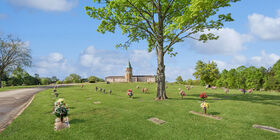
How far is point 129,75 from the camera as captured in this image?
72562 millimetres

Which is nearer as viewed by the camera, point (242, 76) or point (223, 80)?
point (242, 76)

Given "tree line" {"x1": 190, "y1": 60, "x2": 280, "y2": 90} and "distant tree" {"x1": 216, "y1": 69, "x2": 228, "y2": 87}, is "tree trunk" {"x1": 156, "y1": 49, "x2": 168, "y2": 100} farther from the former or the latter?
"distant tree" {"x1": 216, "y1": 69, "x2": 228, "y2": 87}

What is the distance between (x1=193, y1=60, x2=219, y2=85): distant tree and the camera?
156 ft

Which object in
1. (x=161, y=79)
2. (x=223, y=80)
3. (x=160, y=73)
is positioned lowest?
(x=223, y=80)

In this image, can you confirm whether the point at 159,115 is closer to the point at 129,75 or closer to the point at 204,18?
the point at 204,18

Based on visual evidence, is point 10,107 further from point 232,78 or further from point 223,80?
point 223,80

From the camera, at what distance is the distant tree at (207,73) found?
47406 mm

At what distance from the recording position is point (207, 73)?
48062 mm

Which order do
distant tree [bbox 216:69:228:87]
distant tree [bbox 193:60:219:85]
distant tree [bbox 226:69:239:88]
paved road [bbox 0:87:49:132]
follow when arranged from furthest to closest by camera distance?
distant tree [bbox 193:60:219:85] < distant tree [bbox 216:69:228:87] < distant tree [bbox 226:69:239:88] < paved road [bbox 0:87:49:132]

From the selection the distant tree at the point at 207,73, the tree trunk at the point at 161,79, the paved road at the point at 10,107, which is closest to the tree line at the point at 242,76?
the distant tree at the point at 207,73

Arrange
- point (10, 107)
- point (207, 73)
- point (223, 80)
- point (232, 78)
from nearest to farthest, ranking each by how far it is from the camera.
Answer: point (10, 107), point (232, 78), point (223, 80), point (207, 73)

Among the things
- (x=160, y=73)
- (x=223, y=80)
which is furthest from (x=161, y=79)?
(x=223, y=80)

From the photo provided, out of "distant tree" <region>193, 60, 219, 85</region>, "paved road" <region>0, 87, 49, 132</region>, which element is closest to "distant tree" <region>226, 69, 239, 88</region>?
"distant tree" <region>193, 60, 219, 85</region>

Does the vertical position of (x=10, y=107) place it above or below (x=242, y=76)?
below
